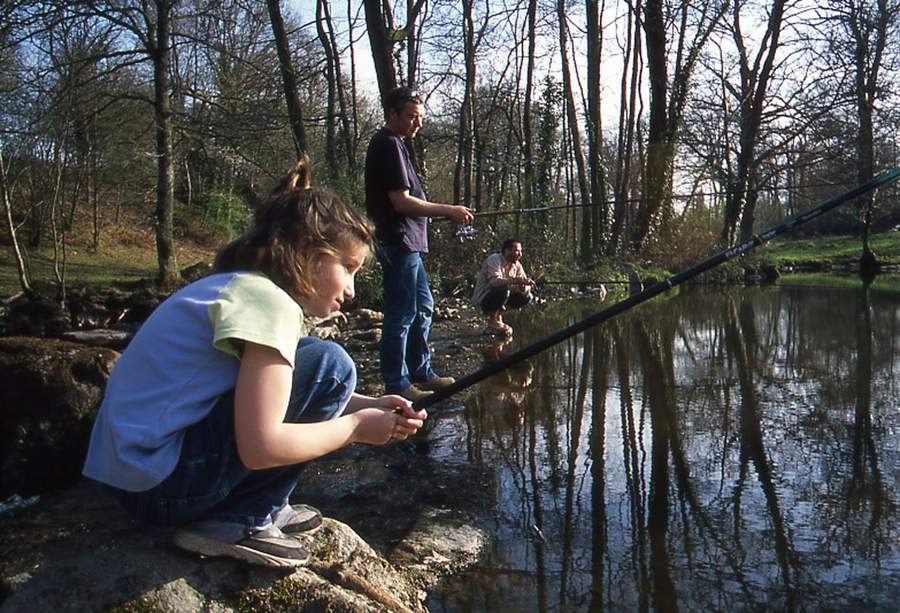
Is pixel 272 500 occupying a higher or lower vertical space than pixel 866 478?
higher

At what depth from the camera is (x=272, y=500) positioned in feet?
6.83

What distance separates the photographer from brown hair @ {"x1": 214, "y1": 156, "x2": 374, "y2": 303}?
1.98 m

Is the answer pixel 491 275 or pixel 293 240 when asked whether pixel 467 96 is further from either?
pixel 293 240

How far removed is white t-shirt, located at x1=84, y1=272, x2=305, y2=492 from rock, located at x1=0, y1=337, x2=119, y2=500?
1438 millimetres

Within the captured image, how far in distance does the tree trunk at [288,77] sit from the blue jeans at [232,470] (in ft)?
41.0

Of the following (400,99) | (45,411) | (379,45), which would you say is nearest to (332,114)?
(379,45)

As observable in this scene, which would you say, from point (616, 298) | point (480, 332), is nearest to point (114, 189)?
Answer: point (616, 298)

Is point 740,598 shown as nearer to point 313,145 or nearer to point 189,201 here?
point 313,145

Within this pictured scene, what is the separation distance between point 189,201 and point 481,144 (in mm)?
9692

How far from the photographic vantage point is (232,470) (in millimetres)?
1899

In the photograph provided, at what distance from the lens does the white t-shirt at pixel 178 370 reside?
179cm

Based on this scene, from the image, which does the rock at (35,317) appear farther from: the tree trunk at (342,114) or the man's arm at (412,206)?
the man's arm at (412,206)

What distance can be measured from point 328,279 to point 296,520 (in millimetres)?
733

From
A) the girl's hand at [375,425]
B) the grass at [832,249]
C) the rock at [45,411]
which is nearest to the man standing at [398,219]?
the rock at [45,411]
